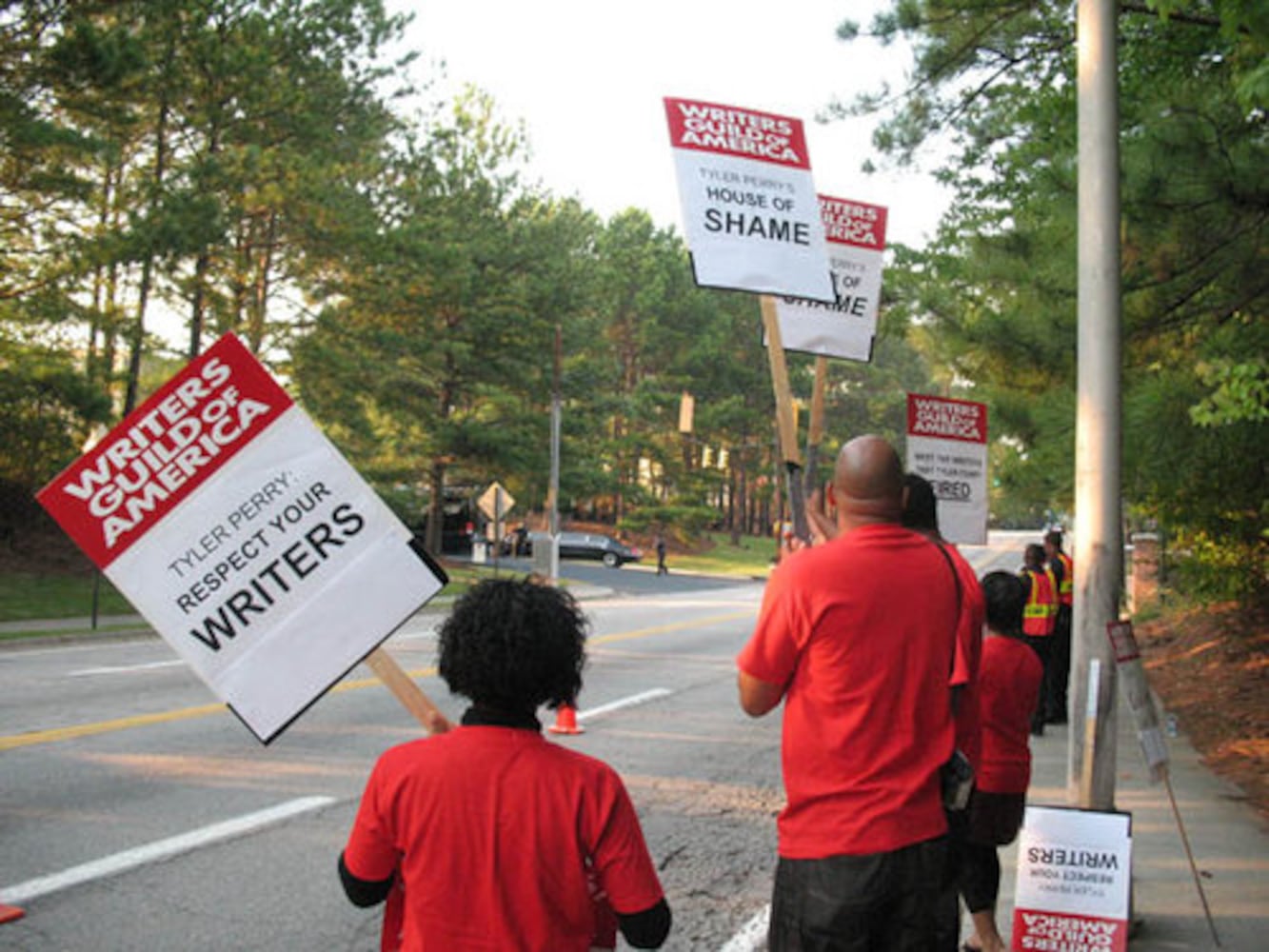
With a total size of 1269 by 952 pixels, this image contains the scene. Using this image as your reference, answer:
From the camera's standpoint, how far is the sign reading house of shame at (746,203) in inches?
198

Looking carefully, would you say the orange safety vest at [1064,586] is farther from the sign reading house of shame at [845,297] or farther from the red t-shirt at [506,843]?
the red t-shirt at [506,843]

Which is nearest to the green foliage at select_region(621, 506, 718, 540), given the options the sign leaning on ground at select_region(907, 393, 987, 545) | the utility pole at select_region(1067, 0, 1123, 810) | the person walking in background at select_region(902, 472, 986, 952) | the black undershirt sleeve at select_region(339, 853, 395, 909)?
the sign leaning on ground at select_region(907, 393, 987, 545)

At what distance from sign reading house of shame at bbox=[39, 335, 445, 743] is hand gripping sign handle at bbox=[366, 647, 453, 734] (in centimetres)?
8

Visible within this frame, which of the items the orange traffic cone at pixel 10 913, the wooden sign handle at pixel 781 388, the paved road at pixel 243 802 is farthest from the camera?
the paved road at pixel 243 802

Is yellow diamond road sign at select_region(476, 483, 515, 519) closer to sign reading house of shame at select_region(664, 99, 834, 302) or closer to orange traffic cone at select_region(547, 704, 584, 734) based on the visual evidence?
orange traffic cone at select_region(547, 704, 584, 734)

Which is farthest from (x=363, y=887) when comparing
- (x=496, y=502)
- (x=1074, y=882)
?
(x=496, y=502)

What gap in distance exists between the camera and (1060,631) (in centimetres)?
1241

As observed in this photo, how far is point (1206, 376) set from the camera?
6.70 m

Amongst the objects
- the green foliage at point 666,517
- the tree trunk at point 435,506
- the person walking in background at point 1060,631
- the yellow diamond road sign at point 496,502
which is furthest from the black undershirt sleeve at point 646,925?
the green foliage at point 666,517

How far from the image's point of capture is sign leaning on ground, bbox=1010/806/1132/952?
4.60 m

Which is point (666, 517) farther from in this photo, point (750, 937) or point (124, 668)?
point (750, 937)

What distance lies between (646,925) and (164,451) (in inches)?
67.3

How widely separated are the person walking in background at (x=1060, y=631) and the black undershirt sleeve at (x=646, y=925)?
10.1 metres

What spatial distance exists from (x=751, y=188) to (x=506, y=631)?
3165mm
